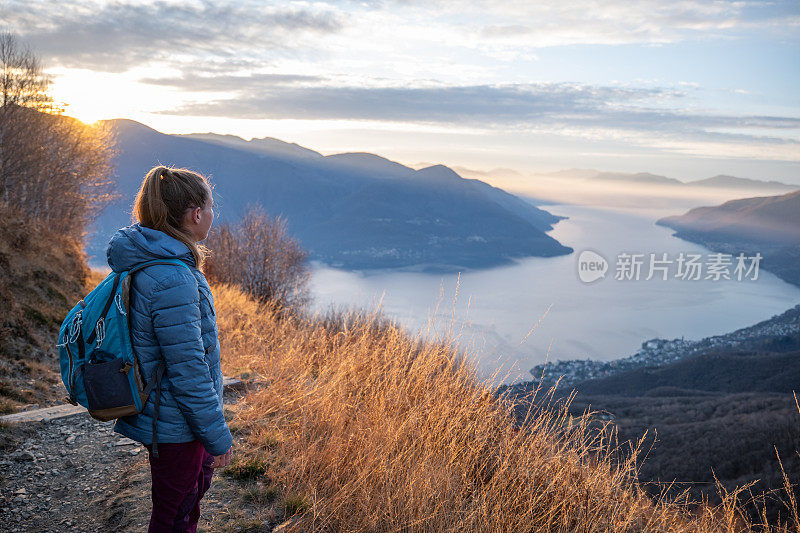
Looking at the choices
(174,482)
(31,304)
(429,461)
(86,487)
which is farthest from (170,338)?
(31,304)

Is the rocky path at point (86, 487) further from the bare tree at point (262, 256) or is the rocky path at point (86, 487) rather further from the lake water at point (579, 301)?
the lake water at point (579, 301)

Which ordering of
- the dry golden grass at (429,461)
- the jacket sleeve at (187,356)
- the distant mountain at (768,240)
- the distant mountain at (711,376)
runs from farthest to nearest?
the distant mountain at (768,240)
the distant mountain at (711,376)
the dry golden grass at (429,461)
the jacket sleeve at (187,356)

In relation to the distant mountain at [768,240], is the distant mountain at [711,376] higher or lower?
lower

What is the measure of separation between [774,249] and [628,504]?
211 metres

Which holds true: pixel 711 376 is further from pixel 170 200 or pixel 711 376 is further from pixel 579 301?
pixel 170 200

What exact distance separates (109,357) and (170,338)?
23 centimetres

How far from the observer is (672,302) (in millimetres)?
118750

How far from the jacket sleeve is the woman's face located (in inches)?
9.0

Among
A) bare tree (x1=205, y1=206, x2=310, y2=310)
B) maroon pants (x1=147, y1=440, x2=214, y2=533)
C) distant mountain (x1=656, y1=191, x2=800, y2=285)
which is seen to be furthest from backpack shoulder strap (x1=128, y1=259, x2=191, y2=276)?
distant mountain (x1=656, y1=191, x2=800, y2=285)

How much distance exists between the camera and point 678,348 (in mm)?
75188

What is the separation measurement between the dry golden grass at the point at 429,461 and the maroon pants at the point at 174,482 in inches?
26.5

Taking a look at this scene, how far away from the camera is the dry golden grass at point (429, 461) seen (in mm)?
2393

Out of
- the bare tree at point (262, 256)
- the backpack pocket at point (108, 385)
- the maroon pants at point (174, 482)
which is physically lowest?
the bare tree at point (262, 256)

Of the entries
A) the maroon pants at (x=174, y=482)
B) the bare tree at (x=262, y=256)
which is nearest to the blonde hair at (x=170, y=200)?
the maroon pants at (x=174, y=482)
